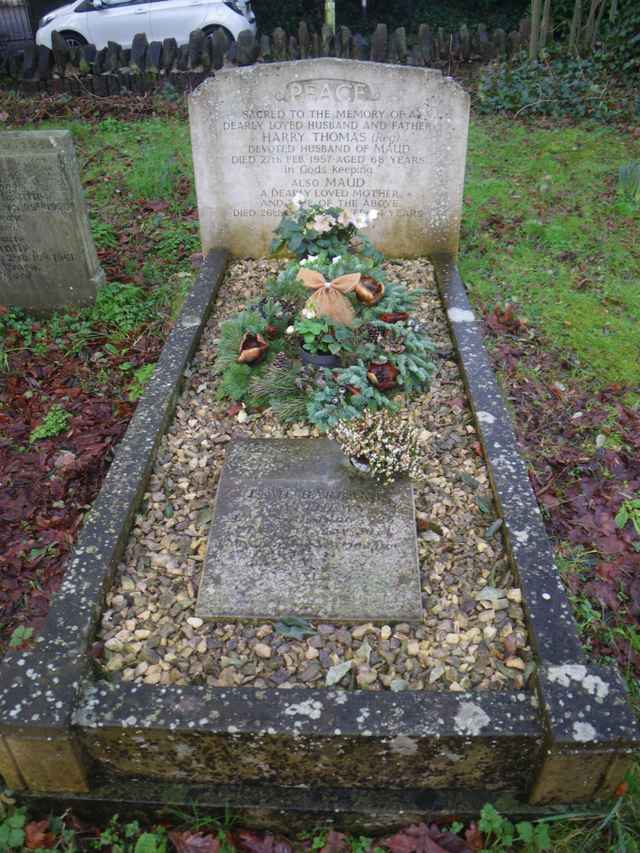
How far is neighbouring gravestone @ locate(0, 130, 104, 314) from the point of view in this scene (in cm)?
481

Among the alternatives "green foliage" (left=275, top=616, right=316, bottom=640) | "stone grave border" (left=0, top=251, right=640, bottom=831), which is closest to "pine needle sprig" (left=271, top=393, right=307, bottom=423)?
"green foliage" (left=275, top=616, right=316, bottom=640)

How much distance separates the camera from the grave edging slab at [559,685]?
2238 millimetres

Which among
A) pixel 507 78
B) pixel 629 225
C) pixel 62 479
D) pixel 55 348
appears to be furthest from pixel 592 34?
pixel 62 479

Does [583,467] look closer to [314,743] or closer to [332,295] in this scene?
[332,295]

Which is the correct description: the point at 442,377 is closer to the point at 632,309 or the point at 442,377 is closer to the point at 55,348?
the point at 632,309

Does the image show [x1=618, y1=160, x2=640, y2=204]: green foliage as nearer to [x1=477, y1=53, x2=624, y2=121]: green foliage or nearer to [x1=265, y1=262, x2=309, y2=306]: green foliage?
[x1=477, y1=53, x2=624, y2=121]: green foliage

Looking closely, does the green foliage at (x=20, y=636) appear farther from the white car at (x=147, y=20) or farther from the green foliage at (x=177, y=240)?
the white car at (x=147, y=20)

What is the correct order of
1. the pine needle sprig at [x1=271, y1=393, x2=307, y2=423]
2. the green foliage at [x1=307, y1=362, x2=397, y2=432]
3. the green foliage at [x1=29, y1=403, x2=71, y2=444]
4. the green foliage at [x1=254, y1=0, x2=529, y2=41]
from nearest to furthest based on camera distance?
the green foliage at [x1=307, y1=362, x2=397, y2=432], the pine needle sprig at [x1=271, y1=393, x2=307, y2=423], the green foliage at [x1=29, y1=403, x2=71, y2=444], the green foliage at [x1=254, y1=0, x2=529, y2=41]

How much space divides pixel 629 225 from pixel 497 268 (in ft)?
4.94

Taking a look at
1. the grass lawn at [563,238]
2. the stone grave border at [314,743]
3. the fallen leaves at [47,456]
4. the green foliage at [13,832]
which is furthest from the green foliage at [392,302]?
the green foliage at [13,832]

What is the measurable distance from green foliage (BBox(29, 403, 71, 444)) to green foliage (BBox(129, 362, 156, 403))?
423 mm

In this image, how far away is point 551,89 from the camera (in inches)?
346

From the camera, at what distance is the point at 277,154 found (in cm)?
520

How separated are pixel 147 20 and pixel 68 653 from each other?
11.9 metres
